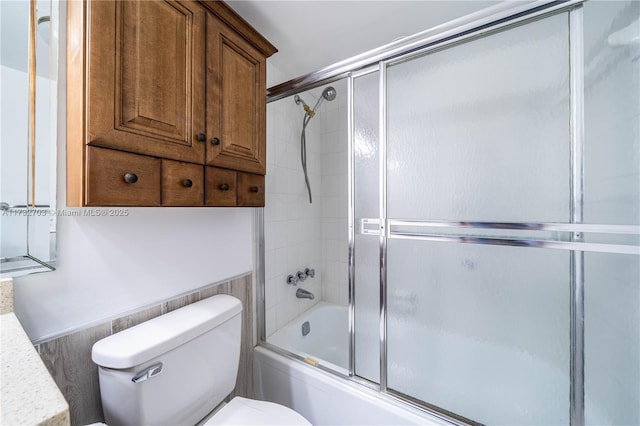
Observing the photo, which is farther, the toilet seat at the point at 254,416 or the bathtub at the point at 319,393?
the bathtub at the point at 319,393

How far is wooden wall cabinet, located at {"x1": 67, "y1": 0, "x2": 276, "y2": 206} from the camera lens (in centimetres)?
61

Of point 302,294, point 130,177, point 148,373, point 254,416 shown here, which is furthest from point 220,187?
point 302,294

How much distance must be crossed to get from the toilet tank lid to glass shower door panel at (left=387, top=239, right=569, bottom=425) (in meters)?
0.76

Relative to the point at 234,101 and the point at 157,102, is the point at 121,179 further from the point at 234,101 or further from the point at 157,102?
the point at 234,101

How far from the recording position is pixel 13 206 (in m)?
0.67

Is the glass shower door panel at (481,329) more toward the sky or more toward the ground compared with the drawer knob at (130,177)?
more toward the ground

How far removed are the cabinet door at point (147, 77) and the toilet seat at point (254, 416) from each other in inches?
37.1

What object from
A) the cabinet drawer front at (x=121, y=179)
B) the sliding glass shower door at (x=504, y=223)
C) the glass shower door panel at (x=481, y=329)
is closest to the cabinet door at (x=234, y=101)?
the cabinet drawer front at (x=121, y=179)

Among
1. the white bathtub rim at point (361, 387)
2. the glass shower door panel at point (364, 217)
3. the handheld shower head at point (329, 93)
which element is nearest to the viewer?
the white bathtub rim at point (361, 387)

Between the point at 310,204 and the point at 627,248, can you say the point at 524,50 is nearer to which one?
the point at 627,248

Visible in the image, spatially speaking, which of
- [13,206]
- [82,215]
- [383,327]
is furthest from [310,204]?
[13,206]

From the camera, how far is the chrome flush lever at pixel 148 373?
2.34ft

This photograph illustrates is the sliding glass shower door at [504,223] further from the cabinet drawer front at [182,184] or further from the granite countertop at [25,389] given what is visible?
the granite countertop at [25,389]

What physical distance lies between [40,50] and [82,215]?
491mm
